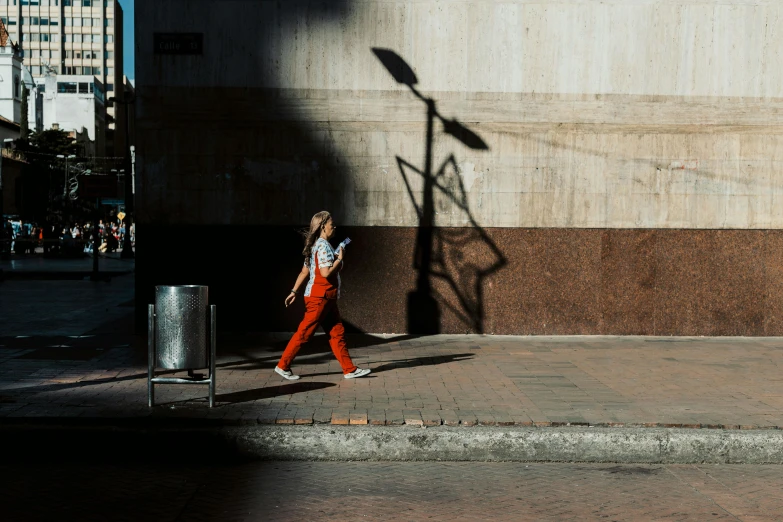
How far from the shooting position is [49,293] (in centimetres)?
1991

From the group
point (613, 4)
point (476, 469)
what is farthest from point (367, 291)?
point (476, 469)

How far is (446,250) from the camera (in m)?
12.2

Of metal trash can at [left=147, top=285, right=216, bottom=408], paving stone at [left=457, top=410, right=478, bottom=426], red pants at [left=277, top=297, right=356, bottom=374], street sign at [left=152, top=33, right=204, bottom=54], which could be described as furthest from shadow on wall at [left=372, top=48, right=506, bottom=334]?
metal trash can at [left=147, top=285, right=216, bottom=408]

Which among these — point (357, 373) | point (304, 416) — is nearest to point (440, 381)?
point (357, 373)

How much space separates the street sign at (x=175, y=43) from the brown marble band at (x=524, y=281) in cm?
257

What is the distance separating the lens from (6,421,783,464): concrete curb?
21.8 ft

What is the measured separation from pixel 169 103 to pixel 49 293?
31.6 ft

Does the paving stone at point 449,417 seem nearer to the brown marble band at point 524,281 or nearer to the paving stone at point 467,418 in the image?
the paving stone at point 467,418

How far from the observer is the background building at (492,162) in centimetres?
1201

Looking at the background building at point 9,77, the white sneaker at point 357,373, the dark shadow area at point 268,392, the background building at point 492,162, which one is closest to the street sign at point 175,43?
the background building at point 492,162

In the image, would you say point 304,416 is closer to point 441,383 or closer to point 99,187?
point 441,383

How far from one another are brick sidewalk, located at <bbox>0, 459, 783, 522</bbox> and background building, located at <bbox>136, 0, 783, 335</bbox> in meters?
5.75

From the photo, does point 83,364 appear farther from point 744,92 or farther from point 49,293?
point 49,293

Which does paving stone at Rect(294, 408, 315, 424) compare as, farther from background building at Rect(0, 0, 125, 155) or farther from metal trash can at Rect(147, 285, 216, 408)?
background building at Rect(0, 0, 125, 155)
